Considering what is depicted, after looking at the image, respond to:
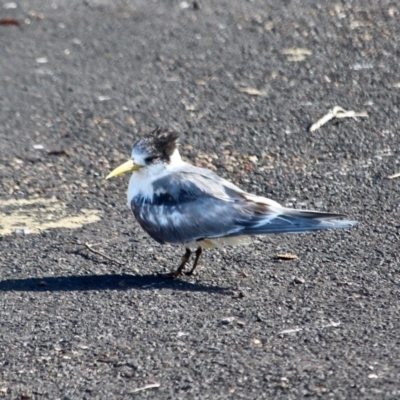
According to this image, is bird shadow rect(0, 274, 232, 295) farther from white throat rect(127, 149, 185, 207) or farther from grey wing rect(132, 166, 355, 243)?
white throat rect(127, 149, 185, 207)

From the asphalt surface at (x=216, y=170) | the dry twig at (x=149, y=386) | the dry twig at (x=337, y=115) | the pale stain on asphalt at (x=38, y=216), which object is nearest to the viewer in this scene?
the dry twig at (x=149, y=386)

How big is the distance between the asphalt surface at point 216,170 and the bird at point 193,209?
0.23 metres

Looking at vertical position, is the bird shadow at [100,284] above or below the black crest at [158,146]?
below

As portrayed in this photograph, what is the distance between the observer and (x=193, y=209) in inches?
227

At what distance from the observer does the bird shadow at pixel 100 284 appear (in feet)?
18.3

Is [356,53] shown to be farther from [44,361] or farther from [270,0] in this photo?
[44,361]

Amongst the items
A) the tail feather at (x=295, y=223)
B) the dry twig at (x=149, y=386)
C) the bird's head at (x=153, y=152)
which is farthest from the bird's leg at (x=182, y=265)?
the dry twig at (x=149, y=386)

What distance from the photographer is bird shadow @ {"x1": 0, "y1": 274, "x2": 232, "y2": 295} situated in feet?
18.3

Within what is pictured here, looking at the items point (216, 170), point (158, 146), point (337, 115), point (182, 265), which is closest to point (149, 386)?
point (182, 265)

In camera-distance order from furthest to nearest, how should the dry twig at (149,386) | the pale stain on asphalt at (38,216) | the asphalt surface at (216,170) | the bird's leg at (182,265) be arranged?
the pale stain on asphalt at (38,216) < the bird's leg at (182,265) < the asphalt surface at (216,170) < the dry twig at (149,386)

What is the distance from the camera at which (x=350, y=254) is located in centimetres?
598

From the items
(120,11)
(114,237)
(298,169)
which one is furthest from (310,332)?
(120,11)

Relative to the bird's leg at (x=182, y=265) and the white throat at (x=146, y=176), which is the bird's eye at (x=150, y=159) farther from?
the bird's leg at (x=182, y=265)

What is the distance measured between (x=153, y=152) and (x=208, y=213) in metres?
0.58
